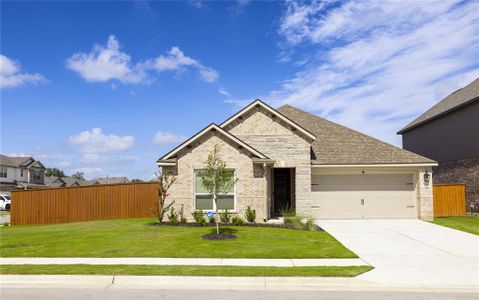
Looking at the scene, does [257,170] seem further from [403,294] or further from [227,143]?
[403,294]

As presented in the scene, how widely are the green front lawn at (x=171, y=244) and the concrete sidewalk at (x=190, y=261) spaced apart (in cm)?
42

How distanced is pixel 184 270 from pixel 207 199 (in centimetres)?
911

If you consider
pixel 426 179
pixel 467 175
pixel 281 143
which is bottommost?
pixel 426 179

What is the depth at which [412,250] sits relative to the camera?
12227 millimetres

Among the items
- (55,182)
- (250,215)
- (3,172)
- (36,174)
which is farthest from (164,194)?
(55,182)

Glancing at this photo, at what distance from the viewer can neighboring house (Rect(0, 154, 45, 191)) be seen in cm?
5706

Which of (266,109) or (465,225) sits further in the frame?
(266,109)

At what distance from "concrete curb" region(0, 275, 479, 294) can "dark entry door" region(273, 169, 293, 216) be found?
45.3 feet

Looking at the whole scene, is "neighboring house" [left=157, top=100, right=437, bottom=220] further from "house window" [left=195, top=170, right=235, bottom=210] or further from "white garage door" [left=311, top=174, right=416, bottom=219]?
"house window" [left=195, top=170, right=235, bottom=210]

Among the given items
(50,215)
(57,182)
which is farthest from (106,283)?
(57,182)

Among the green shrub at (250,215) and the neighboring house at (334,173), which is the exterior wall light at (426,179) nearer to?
the neighboring house at (334,173)

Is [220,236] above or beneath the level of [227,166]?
beneath

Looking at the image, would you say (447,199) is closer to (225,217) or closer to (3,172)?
(225,217)

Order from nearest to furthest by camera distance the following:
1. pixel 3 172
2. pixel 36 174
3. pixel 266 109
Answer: pixel 266 109 < pixel 3 172 < pixel 36 174
